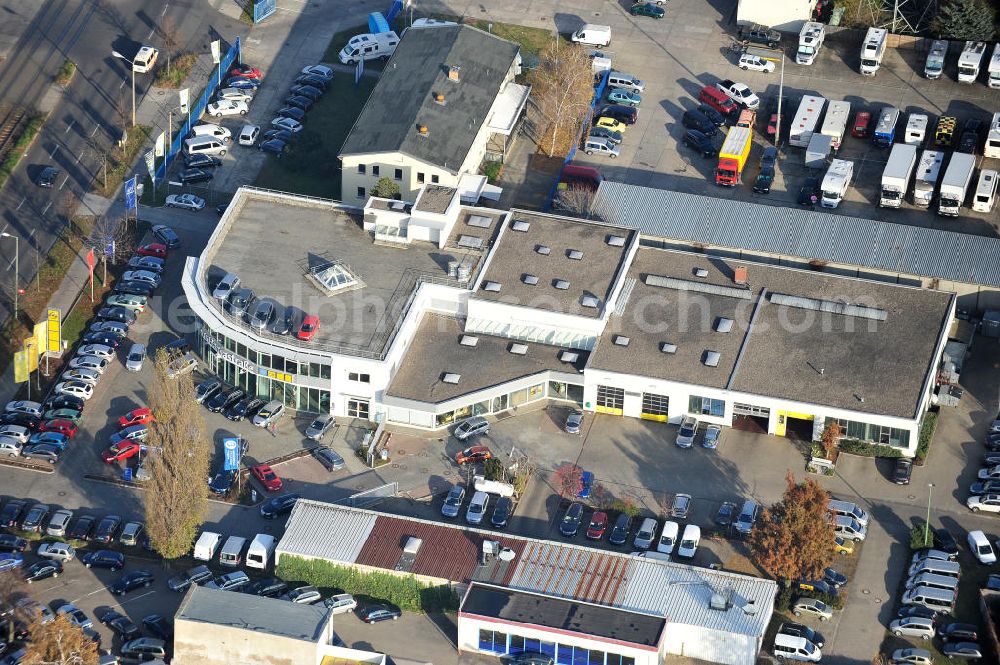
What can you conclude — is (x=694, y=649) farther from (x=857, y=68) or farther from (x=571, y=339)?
(x=857, y=68)

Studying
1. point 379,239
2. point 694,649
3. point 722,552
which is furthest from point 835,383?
point 379,239

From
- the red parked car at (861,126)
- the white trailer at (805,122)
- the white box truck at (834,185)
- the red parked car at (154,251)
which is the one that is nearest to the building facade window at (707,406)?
the white box truck at (834,185)

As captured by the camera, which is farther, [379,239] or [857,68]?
[857,68]

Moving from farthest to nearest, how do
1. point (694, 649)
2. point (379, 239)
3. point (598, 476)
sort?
1. point (379, 239)
2. point (598, 476)
3. point (694, 649)

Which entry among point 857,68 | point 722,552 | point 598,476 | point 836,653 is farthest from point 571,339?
point 857,68

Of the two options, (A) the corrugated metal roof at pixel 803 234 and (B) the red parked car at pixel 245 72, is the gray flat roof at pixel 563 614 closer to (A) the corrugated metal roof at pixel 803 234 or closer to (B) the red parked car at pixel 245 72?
(A) the corrugated metal roof at pixel 803 234

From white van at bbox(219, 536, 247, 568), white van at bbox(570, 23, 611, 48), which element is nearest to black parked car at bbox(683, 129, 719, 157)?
white van at bbox(570, 23, 611, 48)

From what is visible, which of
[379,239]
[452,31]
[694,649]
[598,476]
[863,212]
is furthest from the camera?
[452,31]
